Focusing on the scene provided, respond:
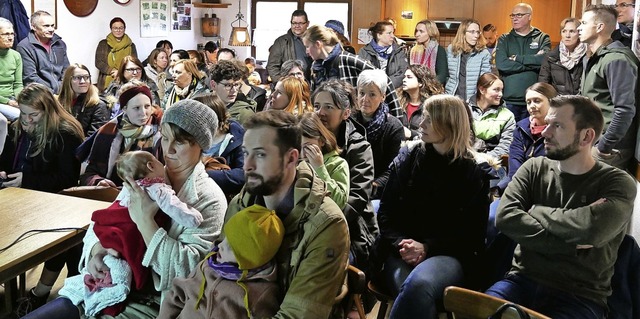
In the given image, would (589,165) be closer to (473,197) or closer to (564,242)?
(564,242)

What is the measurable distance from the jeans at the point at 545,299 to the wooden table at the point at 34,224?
65.0 inches

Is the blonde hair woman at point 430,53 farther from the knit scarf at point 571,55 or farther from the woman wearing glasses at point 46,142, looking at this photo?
the woman wearing glasses at point 46,142

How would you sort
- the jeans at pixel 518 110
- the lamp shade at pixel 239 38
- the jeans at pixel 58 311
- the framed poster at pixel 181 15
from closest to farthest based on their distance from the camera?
1. the jeans at pixel 58 311
2. the jeans at pixel 518 110
3. the lamp shade at pixel 239 38
4. the framed poster at pixel 181 15

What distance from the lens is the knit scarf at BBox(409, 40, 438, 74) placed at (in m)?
6.67

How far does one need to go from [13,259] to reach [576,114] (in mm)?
2074

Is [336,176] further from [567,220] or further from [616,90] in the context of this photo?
[616,90]

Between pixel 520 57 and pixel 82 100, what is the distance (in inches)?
149

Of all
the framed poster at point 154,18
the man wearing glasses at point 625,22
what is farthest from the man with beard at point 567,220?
the framed poster at point 154,18

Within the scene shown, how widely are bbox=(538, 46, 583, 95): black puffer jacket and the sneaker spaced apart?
417 cm

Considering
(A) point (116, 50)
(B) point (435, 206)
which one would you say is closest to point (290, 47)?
(A) point (116, 50)

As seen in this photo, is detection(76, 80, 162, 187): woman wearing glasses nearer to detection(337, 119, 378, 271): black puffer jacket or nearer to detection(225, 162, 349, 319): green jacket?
detection(337, 119, 378, 271): black puffer jacket

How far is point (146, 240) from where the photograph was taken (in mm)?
2146

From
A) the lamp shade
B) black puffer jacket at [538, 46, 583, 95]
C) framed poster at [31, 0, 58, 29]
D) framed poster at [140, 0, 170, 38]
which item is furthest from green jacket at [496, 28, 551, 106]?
framed poster at [140, 0, 170, 38]

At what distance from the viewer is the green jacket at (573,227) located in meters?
2.22
